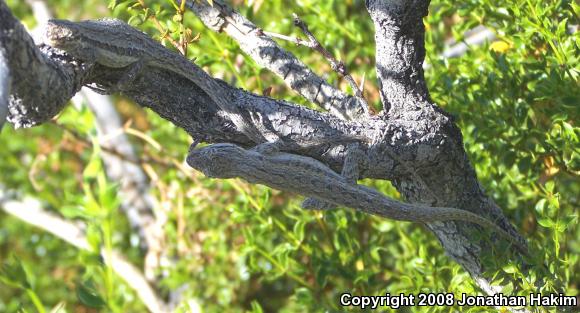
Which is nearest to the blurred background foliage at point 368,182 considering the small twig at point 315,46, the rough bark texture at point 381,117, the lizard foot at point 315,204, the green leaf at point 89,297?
the green leaf at point 89,297

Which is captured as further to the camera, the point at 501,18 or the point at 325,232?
the point at 325,232

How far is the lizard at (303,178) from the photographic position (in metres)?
1.45

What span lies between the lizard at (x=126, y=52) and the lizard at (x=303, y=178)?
0.06m

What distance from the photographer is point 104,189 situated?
1486 mm

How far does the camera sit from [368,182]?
2.39 meters

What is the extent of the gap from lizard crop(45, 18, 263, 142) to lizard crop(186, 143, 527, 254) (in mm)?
62

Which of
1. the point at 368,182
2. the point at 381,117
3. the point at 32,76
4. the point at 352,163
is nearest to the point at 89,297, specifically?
the point at 32,76


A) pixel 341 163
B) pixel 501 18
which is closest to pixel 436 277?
pixel 341 163

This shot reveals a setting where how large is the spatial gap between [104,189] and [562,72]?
A: 109 cm

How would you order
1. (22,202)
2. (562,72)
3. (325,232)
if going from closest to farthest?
(562,72) < (325,232) < (22,202)

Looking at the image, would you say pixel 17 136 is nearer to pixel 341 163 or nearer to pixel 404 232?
pixel 404 232

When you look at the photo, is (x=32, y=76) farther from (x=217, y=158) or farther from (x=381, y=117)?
(x=381, y=117)

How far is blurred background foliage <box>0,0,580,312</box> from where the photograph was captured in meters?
1.69

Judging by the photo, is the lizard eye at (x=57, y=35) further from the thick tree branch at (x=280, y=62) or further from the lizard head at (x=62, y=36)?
the thick tree branch at (x=280, y=62)
